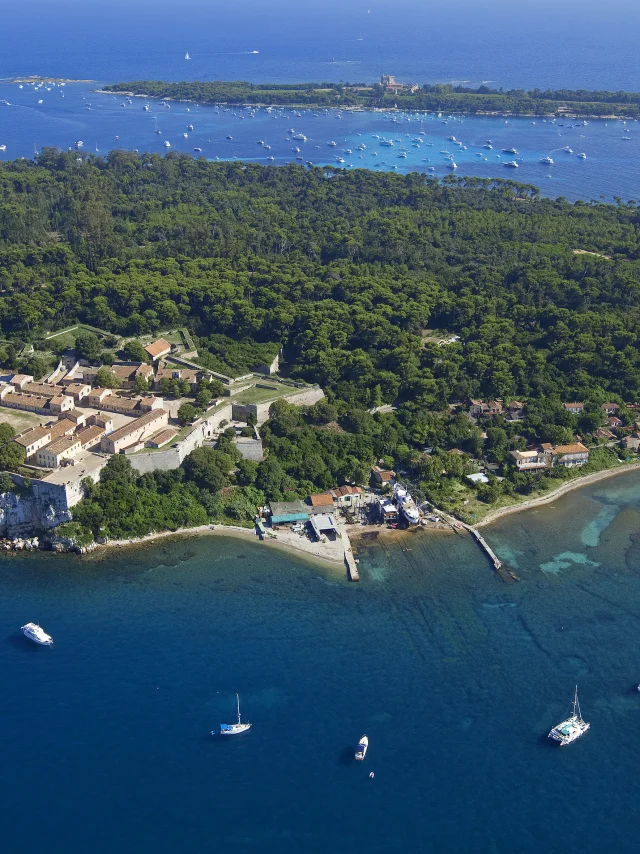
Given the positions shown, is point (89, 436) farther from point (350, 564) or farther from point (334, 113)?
point (334, 113)

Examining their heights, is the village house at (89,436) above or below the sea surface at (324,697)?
above

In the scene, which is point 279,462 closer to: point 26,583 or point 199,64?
point 26,583

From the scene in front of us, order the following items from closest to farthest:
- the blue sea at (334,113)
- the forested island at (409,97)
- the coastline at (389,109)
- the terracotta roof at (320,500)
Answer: the terracotta roof at (320,500) → the blue sea at (334,113) → the coastline at (389,109) → the forested island at (409,97)

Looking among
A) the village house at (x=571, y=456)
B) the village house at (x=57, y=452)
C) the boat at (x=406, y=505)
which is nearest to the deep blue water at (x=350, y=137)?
the village house at (x=571, y=456)

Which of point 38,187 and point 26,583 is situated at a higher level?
point 38,187

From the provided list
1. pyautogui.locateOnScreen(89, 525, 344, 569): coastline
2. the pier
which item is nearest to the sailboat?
the pier

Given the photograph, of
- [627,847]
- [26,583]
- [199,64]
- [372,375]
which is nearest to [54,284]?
[372,375]

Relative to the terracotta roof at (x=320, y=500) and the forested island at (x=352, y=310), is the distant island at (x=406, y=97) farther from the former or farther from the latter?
the terracotta roof at (x=320, y=500)
